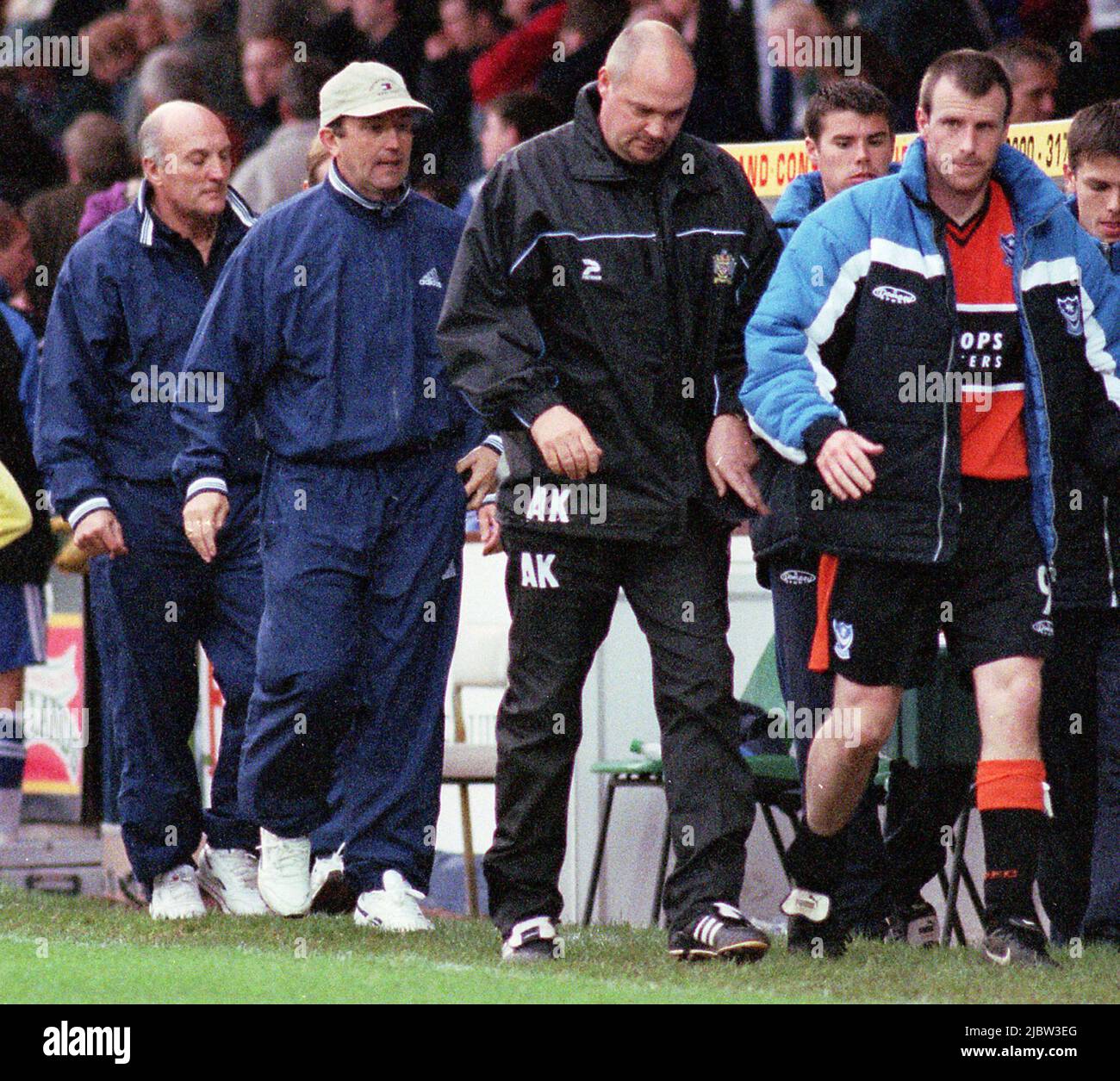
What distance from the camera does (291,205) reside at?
22.5 feet

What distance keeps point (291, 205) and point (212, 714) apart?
3.00m

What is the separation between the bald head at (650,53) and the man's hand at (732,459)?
33.0 inches

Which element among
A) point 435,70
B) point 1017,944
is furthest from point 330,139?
point 435,70

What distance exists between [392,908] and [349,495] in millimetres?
1133

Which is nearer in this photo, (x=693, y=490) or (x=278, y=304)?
(x=693, y=490)

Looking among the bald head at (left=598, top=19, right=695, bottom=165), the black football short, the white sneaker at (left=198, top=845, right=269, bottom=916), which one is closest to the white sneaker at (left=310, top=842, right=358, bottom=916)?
the white sneaker at (left=198, top=845, right=269, bottom=916)

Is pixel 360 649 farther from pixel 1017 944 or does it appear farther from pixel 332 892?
pixel 1017 944

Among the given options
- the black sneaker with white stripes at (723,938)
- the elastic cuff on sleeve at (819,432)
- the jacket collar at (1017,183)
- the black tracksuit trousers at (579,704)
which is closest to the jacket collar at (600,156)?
the jacket collar at (1017,183)

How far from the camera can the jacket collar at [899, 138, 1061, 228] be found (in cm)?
565

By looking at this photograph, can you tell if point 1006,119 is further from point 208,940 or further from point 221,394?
point 208,940

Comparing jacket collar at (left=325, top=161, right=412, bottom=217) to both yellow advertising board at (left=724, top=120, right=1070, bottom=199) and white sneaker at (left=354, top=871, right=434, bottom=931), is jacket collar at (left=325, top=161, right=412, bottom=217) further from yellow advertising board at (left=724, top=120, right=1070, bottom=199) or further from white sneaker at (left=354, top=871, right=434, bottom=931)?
white sneaker at (left=354, top=871, right=434, bottom=931)

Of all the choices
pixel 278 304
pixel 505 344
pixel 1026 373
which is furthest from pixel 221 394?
pixel 1026 373
